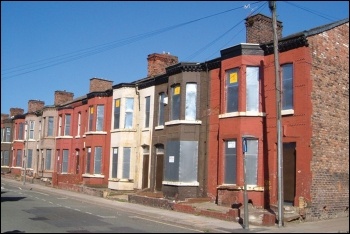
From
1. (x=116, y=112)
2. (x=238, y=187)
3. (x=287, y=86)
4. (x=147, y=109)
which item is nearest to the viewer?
(x=287, y=86)

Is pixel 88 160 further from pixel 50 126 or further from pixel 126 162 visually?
pixel 50 126

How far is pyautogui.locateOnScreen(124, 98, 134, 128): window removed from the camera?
28.5 m

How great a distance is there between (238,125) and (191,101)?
14.1ft

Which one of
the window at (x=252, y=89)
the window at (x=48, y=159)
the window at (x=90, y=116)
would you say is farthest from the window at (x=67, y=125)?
the window at (x=252, y=89)

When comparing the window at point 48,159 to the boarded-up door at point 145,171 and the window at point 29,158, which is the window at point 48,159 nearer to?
the window at point 29,158

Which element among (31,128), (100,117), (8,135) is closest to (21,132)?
(8,135)

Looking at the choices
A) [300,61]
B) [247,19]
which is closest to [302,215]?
[300,61]

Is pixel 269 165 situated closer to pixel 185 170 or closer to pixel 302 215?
pixel 302 215

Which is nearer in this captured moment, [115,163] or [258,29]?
[258,29]

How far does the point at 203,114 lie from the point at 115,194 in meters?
8.74

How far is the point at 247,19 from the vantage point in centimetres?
2092

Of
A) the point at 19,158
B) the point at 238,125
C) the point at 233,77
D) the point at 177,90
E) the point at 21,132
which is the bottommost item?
the point at 19,158

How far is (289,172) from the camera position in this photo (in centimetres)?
1744

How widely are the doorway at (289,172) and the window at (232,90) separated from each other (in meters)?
3.26
